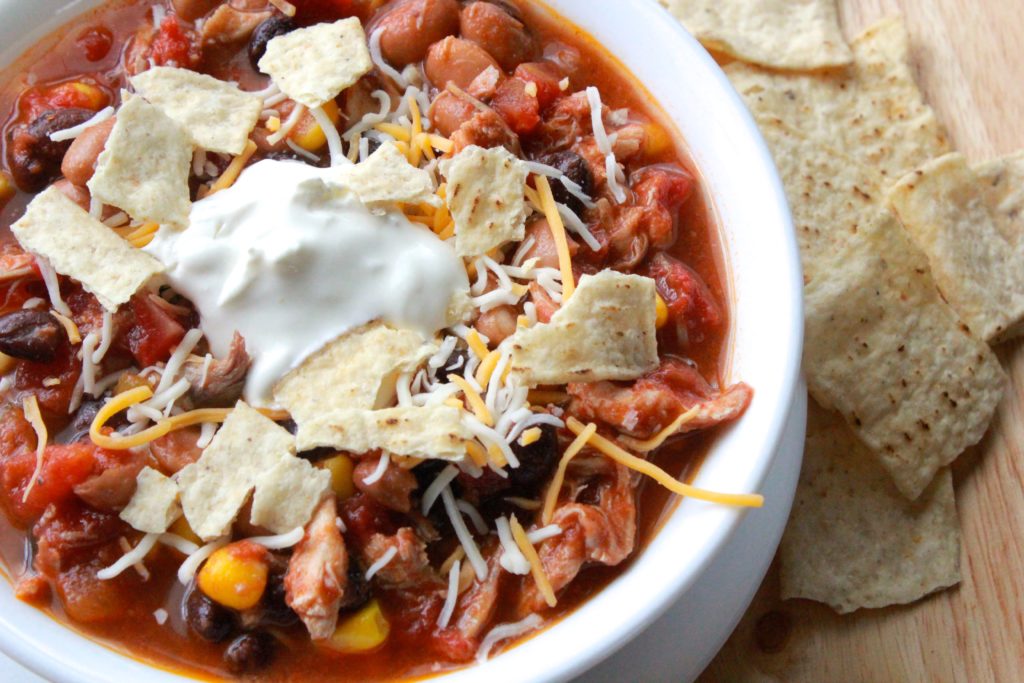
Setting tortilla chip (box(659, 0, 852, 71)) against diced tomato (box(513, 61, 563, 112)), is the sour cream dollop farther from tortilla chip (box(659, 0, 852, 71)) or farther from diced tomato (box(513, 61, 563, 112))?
tortilla chip (box(659, 0, 852, 71))

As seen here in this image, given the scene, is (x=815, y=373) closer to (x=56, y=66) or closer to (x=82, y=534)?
(x=82, y=534)

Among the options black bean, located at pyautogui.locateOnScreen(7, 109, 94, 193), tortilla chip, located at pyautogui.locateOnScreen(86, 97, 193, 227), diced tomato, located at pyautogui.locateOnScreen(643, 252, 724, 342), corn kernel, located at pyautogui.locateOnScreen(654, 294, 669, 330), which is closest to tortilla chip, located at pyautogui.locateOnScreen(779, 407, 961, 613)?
diced tomato, located at pyautogui.locateOnScreen(643, 252, 724, 342)

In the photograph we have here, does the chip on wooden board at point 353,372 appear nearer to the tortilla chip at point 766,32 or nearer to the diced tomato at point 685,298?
the diced tomato at point 685,298

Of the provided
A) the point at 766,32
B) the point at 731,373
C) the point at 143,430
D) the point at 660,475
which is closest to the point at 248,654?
the point at 143,430

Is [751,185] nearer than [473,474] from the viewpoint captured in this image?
No

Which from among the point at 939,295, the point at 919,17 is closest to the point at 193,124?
the point at 939,295

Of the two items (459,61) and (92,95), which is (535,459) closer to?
(459,61)
